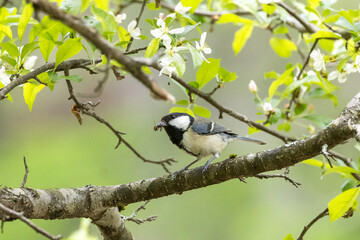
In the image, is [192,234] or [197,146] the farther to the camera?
[192,234]

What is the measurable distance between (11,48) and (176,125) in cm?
93

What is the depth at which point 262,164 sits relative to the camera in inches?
49.0

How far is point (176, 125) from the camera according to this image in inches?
77.9

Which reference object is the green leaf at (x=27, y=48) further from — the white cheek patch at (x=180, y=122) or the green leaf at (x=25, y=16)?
the white cheek patch at (x=180, y=122)

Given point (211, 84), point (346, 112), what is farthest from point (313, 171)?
point (346, 112)

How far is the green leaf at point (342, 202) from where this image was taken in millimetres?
1110

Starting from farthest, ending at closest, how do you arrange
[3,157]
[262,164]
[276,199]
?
1. [3,157]
2. [276,199]
3. [262,164]

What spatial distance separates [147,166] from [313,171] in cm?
135

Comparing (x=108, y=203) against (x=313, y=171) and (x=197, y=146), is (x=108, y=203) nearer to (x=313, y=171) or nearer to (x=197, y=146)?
(x=197, y=146)

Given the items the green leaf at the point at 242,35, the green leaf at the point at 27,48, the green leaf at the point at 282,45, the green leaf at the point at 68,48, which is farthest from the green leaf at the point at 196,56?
the green leaf at the point at 282,45

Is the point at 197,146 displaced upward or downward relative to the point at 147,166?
downward

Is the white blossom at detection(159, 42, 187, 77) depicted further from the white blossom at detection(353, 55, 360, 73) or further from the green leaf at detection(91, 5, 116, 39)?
the white blossom at detection(353, 55, 360, 73)

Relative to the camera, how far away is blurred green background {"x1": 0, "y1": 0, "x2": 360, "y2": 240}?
147 inches

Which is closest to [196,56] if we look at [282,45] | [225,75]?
[225,75]
